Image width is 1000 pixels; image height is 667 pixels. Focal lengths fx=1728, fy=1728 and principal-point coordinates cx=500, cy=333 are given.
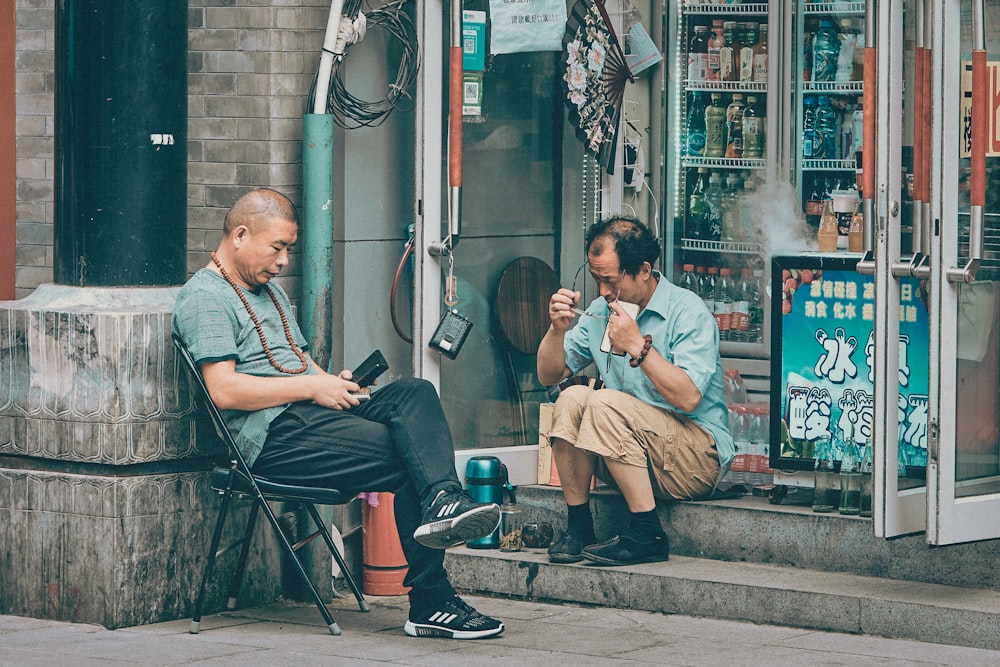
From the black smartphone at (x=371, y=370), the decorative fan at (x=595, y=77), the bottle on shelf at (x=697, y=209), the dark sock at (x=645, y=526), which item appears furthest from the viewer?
the bottle on shelf at (x=697, y=209)

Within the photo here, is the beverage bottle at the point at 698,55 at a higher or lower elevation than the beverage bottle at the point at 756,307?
higher

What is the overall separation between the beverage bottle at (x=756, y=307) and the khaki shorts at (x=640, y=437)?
1.22m

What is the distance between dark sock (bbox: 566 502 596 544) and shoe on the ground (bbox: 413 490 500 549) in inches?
35.6

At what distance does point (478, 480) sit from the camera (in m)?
7.18

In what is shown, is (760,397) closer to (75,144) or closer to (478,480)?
(478,480)

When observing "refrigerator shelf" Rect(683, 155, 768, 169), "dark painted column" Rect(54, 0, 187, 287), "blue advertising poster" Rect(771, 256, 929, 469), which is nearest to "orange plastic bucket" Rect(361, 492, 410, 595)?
"dark painted column" Rect(54, 0, 187, 287)

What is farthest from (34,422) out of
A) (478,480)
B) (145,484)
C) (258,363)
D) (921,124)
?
(921,124)

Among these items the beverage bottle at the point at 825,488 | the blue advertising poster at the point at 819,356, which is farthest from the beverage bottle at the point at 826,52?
the beverage bottle at the point at 825,488

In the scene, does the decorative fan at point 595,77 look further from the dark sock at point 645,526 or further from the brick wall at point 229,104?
the dark sock at point 645,526

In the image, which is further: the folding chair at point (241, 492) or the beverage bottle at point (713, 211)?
the beverage bottle at point (713, 211)

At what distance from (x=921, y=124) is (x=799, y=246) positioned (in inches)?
71.4

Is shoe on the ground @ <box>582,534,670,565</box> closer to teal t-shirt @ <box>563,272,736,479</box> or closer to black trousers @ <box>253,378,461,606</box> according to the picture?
teal t-shirt @ <box>563,272,736,479</box>

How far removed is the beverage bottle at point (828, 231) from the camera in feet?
25.1

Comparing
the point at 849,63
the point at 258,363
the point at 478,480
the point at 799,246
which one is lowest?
the point at 478,480
